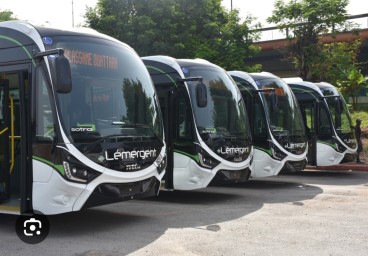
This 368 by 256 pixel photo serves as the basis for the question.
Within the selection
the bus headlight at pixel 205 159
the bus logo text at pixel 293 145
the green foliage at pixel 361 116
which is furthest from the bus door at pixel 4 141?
the green foliage at pixel 361 116

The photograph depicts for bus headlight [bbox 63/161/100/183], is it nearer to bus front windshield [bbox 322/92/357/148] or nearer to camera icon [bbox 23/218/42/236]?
camera icon [bbox 23/218/42/236]

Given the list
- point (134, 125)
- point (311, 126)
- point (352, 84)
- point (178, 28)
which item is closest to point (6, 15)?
point (178, 28)

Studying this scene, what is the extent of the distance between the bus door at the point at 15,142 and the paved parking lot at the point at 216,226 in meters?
0.58

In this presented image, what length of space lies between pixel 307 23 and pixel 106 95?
17.2m

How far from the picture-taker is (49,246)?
713 cm

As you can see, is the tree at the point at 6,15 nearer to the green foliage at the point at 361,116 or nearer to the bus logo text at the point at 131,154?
the green foliage at the point at 361,116

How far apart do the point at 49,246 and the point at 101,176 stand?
117cm

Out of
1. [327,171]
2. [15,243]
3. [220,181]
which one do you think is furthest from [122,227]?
[327,171]

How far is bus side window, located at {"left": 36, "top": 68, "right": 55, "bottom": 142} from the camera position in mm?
Answer: 7441

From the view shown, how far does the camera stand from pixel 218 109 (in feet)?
35.7

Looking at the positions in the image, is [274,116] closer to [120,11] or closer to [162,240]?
[162,240]

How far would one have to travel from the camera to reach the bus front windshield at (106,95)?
7.51 metres

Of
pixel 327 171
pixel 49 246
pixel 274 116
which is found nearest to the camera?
pixel 49 246

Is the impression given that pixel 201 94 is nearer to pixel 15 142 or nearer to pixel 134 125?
pixel 134 125
